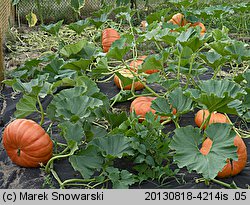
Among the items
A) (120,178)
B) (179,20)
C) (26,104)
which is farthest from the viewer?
(179,20)

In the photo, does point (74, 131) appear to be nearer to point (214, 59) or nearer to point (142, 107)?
point (142, 107)

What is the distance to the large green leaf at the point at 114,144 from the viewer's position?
239 centimetres

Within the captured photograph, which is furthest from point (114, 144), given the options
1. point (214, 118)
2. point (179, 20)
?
point (179, 20)

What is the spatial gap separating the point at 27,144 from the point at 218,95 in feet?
3.38

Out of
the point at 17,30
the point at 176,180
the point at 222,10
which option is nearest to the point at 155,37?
the point at 176,180

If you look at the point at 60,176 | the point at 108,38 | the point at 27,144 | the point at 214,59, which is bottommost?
the point at 108,38

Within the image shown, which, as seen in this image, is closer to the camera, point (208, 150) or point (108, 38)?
point (208, 150)

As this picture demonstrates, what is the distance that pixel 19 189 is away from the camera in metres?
2.36

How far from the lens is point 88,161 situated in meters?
2.40

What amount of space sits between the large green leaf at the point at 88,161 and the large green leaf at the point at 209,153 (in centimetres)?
39

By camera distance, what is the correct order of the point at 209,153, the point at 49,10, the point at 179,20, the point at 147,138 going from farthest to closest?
the point at 49,10 < the point at 179,20 < the point at 147,138 < the point at 209,153

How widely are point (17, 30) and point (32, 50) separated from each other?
944 millimetres

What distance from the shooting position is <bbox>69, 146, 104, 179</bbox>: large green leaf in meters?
2.38

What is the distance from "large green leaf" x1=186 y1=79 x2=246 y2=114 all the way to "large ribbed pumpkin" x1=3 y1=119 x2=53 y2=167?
0.82m
